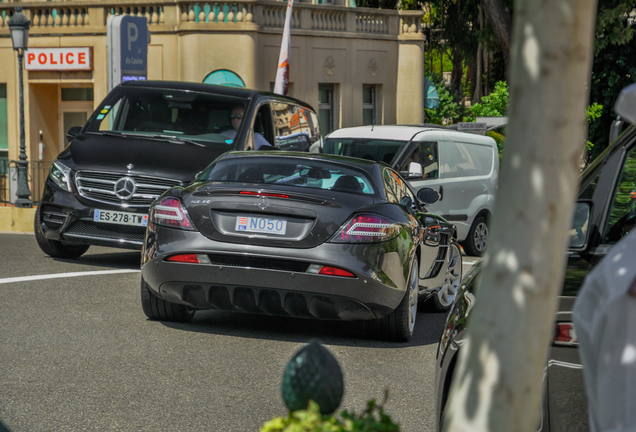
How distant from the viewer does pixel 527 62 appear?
1.52 meters

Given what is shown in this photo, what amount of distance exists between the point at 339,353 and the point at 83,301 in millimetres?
2716

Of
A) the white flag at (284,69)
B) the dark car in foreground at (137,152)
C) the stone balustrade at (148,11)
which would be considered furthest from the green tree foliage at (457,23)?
the dark car in foreground at (137,152)

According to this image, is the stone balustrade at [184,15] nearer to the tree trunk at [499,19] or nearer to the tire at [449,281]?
the tree trunk at [499,19]

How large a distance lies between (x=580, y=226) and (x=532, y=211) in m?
2.23

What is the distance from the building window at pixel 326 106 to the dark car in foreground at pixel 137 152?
16400mm

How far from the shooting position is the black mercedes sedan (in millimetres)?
6164

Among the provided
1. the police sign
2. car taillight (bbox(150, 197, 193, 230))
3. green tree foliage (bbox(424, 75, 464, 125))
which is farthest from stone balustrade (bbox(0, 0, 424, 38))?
car taillight (bbox(150, 197, 193, 230))

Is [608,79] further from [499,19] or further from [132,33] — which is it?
[132,33]

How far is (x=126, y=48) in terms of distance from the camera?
632 inches

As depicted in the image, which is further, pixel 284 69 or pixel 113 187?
pixel 284 69

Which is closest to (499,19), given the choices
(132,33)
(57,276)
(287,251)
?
(132,33)

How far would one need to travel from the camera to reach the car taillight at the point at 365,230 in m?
6.21

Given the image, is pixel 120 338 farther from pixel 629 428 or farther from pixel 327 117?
pixel 327 117

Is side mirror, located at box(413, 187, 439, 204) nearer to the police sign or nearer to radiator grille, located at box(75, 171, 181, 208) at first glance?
radiator grille, located at box(75, 171, 181, 208)
